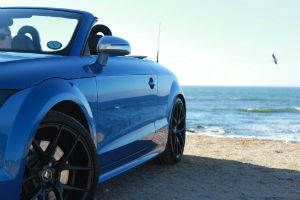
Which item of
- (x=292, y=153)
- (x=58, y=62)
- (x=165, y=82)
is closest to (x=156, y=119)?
(x=165, y=82)

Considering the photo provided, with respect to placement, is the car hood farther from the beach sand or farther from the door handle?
the beach sand

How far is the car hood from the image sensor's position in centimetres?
179

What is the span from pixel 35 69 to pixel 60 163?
0.60 meters

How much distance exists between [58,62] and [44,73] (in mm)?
264

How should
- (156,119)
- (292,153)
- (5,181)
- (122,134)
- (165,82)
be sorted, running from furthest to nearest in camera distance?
1. (292,153)
2. (165,82)
3. (156,119)
4. (122,134)
5. (5,181)

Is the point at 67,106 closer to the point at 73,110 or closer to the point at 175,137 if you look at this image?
the point at 73,110

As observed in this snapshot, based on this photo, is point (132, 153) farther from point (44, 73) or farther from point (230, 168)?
point (230, 168)

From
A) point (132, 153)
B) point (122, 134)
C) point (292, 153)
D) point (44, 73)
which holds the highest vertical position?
point (44, 73)

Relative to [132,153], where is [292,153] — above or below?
below

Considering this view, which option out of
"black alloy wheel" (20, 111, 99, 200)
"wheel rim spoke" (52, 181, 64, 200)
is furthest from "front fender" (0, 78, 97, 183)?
"wheel rim spoke" (52, 181, 64, 200)

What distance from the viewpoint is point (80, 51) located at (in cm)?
267

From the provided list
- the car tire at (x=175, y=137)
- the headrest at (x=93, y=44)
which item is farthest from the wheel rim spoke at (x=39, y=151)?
the car tire at (x=175, y=137)

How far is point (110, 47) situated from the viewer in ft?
8.49

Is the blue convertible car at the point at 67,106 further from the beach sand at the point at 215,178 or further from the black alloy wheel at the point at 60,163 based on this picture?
the beach sand at the point at 215,178
